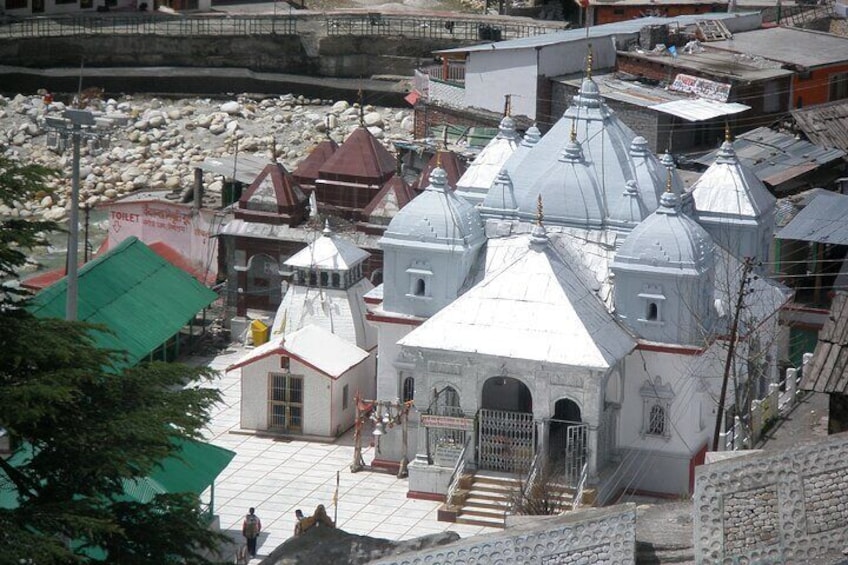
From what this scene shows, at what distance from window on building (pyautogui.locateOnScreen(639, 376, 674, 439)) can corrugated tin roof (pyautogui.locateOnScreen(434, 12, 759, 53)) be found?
1961 cm

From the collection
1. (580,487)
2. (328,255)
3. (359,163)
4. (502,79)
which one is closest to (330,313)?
(328,255)

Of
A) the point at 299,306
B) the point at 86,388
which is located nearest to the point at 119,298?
the point at 299,306

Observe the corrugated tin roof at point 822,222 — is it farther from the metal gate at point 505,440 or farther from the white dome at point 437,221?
the metal gate at point 505,440

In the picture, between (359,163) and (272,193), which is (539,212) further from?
(359,163)

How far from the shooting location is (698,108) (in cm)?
5500

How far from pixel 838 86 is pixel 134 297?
2431 centimetres

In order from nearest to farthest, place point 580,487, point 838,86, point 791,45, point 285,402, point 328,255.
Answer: point 580,487 < point 285,402 < point 328,255 < point 838,86 < point 791,45

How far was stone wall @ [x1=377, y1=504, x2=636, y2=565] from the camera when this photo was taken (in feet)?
80.8

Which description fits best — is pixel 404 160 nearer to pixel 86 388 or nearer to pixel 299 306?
pixel 299 306

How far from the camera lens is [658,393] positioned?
127 feet

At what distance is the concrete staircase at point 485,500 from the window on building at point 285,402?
4.65m

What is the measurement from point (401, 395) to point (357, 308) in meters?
3.40

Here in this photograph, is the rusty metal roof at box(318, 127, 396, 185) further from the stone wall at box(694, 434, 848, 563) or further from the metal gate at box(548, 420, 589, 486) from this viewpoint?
the stone wall at box(694, 434, 848, 563)

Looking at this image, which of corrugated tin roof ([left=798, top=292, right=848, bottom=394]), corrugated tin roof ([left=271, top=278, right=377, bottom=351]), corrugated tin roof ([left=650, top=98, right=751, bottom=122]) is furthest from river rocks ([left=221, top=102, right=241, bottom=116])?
corrugated tin roof ([left=798, top=292, right=848, bottom=394])
